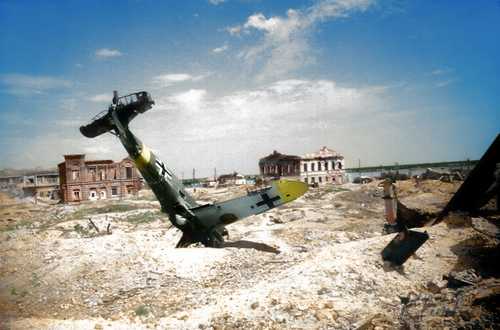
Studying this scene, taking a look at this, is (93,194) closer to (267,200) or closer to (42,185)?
(42,185)

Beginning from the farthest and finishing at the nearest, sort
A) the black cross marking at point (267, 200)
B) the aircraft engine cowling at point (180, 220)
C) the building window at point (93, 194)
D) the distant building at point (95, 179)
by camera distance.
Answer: the building window at point (93, 194), the distant building at point (95, 179), the aircraft engine cowling at point (180, 220), the black cross marking at point (267, 200)

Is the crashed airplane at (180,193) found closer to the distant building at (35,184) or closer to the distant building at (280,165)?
the distant building at (280,165)

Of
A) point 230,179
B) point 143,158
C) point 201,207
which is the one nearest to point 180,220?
point 201,207

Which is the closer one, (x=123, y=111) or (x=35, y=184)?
(x=123, y=111)

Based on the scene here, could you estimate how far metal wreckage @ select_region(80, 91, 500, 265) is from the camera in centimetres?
1130

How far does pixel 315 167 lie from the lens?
57.0 m

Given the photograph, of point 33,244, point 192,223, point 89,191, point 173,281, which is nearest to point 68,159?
point 89,191

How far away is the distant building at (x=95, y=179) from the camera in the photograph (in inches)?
1635

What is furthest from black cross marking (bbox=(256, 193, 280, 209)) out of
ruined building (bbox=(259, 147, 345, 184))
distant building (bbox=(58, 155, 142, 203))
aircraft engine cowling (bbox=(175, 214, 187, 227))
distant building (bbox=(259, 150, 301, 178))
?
ruined building (bbox=(259, 147, 345, 184))

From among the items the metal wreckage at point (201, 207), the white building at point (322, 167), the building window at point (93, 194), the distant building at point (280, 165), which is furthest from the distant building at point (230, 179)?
the metal wreckage at point (201, 207)

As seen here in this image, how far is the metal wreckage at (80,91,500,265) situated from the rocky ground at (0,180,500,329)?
70cm

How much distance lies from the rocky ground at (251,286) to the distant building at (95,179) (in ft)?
102

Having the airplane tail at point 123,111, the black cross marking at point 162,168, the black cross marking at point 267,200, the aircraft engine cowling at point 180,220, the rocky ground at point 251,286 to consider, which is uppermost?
the airplane tail at point 123,111

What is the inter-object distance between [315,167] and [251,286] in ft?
163
